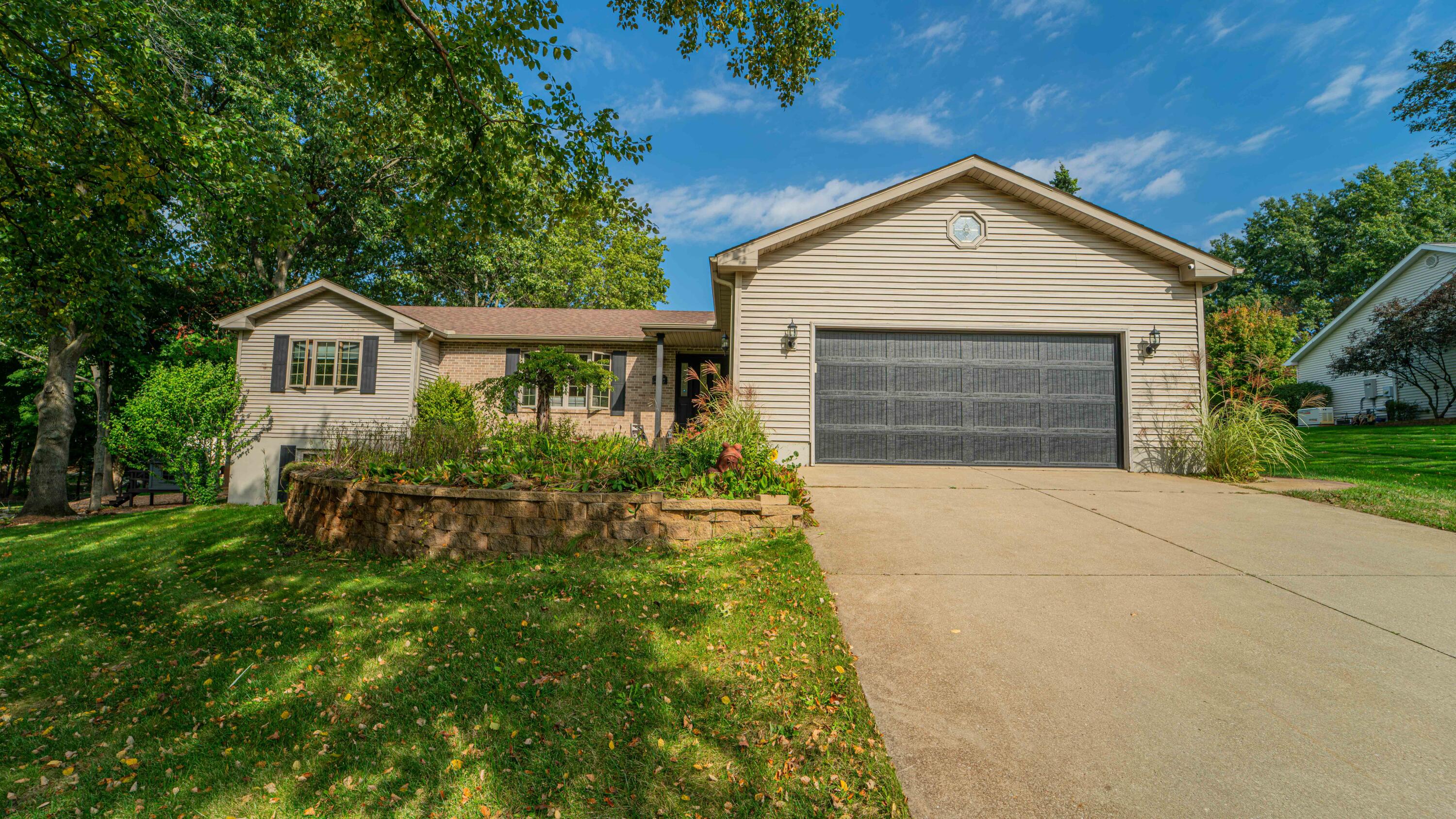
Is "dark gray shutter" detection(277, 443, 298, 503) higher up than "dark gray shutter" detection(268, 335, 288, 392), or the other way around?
"dark gray shutter" detection(268, 335, 288, 392)

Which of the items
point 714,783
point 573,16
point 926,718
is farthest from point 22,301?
point 926,718

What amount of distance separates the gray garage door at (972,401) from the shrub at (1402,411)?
652 inches

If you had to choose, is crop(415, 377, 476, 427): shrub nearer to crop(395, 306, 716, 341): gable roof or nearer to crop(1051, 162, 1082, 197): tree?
crop(395, 306, 716, 341): gable roof

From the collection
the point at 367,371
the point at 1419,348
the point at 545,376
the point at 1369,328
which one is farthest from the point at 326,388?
the point at 1369,328

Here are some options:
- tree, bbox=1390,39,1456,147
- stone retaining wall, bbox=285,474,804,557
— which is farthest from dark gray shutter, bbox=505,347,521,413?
tree, bbox=1390,39,1456,147

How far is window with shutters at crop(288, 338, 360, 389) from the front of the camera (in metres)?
14.2

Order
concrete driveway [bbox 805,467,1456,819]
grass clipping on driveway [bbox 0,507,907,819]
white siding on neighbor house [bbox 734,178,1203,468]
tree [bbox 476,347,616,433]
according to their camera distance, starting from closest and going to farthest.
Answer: concrete driveway [bbox 805,467,1456,819]
grass clipping on driveway [bbox 0,507,907,819]
white siding on neighbor house [bbox 734,178,1203,468]
tree [bbox 476,347,616,433]

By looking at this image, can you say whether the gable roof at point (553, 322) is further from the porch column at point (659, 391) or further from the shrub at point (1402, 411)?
the shrub at point (1402, 411)

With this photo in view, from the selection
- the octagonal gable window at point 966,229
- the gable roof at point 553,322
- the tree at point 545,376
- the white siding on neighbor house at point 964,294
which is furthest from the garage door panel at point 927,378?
the gable roof at point 553,322

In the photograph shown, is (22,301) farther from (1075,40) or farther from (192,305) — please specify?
(1075,40)

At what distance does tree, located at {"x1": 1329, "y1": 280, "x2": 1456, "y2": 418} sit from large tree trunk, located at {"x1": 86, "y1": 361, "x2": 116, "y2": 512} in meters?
34.9

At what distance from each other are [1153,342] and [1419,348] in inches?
578

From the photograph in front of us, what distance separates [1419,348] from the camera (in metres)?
15.3

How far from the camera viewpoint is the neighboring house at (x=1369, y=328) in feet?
54.7
